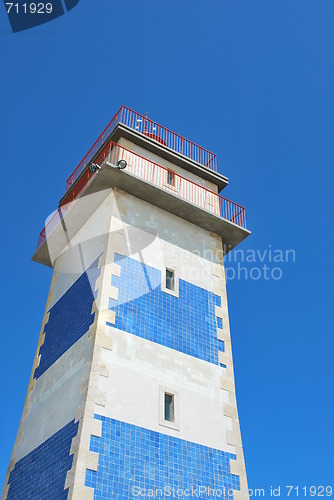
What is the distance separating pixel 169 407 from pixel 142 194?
6908 millimetres

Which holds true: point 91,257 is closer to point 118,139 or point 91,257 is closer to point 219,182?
point 118,139

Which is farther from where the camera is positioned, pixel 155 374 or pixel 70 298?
pixel 70 298

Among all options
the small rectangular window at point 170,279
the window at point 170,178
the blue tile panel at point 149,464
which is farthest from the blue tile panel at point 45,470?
the window at point 170,178

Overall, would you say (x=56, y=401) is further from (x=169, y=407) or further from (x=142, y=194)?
(x=142, y=194)

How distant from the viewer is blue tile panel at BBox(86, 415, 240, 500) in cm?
1101

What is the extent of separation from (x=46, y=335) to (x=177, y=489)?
6724 mm

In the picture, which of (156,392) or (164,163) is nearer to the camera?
(156,392)

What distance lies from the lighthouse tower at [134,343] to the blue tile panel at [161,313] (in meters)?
0.04

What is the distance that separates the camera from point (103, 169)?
15.7 metres

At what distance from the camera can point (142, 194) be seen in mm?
16766

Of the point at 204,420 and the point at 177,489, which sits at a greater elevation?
the point at 204,420

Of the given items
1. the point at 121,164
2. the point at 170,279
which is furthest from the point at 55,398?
the point at 121,164

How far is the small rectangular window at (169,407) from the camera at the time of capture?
12.9 m

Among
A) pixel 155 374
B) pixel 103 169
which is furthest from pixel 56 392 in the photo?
pixel 103 169
